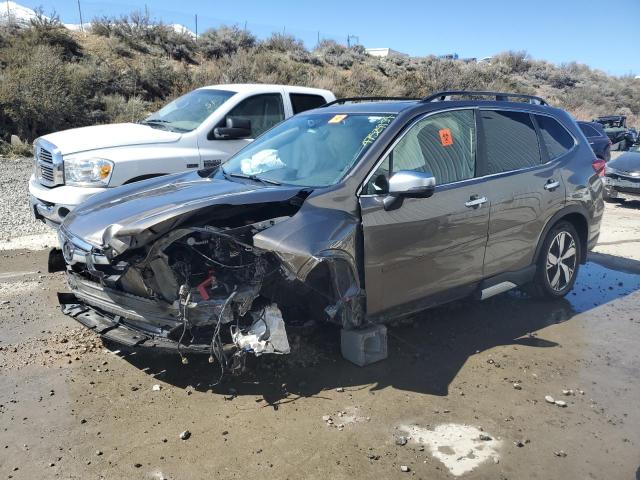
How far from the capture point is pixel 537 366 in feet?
14.7

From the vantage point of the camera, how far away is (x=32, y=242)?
7.68 meters

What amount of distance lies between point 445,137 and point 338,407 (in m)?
2.34

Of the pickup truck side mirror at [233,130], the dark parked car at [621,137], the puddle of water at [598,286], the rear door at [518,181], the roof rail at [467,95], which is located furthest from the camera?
the dark parked car at [621,137]

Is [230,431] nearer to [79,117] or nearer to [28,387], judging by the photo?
[28,387]

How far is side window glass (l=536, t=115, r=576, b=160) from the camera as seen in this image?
5555 mm

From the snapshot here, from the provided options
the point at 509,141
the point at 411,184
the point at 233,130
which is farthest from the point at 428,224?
the point at 233,130

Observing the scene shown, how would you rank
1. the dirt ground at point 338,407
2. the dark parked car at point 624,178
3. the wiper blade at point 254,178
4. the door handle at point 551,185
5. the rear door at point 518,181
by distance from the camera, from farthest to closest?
the dark parked car at point 624,178 → the door handle at point 551,185 → the rear door at point 518,181 → the wiper blade at point 254,178 → the dirt ground at point 338,407

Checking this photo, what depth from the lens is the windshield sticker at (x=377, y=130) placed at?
4.35 metres

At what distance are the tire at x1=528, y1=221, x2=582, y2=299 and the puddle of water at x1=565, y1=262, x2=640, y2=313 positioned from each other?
0.26 meters

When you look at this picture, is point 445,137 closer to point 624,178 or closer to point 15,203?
point 15,203

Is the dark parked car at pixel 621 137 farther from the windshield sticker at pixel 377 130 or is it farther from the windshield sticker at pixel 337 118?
the windshield sticker at pixel 377 130

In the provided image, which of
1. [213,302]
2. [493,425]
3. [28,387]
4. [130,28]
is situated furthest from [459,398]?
[130,28]

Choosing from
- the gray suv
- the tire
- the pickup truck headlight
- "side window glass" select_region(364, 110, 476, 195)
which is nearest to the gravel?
the pickup truck headlight

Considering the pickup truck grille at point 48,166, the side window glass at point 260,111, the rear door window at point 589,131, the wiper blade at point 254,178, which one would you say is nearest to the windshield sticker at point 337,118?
the wiper blade at point 254,178
